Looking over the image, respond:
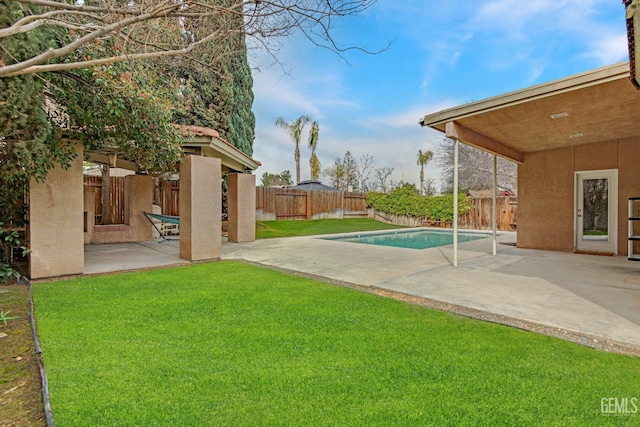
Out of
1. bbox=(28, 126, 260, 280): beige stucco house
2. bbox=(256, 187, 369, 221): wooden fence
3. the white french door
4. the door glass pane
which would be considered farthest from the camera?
bbox=(256, 187, 369, 221): wooden fence

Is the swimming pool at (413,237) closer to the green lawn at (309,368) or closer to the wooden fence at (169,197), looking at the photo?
the wooden fence at (169,197)

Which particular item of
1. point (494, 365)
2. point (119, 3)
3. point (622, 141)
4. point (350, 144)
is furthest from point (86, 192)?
point (350, 144)

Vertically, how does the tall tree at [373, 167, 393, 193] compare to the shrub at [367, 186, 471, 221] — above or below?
above

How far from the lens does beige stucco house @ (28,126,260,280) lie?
19.3 ft

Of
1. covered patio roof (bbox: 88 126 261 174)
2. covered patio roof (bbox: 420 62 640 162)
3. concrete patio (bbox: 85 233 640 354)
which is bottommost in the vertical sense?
concrete patio (bbox: 85 233 640 354)

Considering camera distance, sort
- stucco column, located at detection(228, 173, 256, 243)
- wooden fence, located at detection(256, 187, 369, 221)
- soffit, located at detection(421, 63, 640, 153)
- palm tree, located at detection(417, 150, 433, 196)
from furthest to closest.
Answer: palm tree, located at detection(417, 150, 433, 196)
wooden fence, located at detection(256, 187, 369, 221)
stucco column, located at detection(228, 173, 256, 243)
soffit, located at detection(421, 63, 640, 153)

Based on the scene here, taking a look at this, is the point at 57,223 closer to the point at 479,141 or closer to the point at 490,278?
the point at 490,278

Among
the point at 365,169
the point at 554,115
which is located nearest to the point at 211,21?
the point at 554,115

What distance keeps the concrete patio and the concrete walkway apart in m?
0.01

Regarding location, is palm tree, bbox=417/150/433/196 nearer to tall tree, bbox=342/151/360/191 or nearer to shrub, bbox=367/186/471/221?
tall tree, bbox=342/151/360/191

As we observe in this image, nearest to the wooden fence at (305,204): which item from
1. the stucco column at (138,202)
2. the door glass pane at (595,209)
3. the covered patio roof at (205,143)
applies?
the stucco column at (138,202)

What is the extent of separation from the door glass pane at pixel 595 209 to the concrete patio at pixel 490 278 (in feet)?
3.77

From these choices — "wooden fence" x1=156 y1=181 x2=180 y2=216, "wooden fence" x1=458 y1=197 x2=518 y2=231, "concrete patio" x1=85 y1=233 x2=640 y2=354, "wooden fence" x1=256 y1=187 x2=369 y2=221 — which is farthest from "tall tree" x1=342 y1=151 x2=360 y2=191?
"concrete patio" x1=85 y1=233 x2=640 y2=354

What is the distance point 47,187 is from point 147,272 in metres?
2.22
